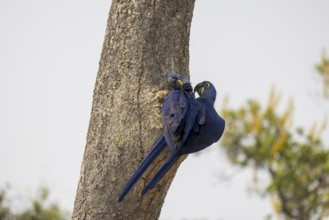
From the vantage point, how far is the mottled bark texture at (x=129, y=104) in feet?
13.1

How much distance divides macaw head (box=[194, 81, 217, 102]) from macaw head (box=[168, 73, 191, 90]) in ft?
0.27

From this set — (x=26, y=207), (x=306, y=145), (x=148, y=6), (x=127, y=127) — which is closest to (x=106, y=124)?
(x=127, y=127)

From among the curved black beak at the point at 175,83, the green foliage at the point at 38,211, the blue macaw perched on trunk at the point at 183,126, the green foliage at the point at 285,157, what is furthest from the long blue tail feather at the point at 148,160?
the green foliage at the point at 285,157

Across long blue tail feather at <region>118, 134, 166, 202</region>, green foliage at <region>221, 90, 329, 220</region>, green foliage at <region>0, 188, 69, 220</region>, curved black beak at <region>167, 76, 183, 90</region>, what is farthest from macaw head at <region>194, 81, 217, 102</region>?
green foliage at <region>221, 90, 329, 220</region>

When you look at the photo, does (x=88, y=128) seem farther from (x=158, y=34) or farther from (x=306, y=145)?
(x=306, y=145)

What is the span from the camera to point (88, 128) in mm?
4184

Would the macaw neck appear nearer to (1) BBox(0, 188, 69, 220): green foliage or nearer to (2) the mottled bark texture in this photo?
(2) the mottled bark texture

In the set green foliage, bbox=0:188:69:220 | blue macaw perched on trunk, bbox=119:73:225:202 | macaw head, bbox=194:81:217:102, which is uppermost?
macaw head, bbox=194:81:217:102

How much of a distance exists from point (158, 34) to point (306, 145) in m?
14.9

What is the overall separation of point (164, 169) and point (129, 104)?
46cm

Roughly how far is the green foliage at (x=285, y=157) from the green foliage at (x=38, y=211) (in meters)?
6.69

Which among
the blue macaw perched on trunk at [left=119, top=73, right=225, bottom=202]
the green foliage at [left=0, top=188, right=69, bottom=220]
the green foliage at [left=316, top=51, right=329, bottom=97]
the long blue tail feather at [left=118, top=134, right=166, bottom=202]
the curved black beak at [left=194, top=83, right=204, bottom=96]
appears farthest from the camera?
the green foliage at [left=316, top=51, right=329, bottom=97]

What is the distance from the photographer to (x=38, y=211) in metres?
12.8

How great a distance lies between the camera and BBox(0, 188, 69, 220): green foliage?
11.7 metres
